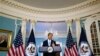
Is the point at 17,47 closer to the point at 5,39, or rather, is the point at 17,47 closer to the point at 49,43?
the point at 5,39

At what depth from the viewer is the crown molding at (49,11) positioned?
19.5 ft

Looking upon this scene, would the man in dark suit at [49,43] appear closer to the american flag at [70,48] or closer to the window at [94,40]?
the american flag at [70,48]

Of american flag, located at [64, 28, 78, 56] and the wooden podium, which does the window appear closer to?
american flag, located at [64, 28, 78, 56]

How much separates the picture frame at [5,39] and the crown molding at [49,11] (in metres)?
0.89

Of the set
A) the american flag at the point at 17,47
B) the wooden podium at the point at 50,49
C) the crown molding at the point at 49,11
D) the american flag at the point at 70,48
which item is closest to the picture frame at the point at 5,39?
the american flag at the point at 17,47

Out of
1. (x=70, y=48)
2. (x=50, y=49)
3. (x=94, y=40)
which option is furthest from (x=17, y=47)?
(x=94, y=40)

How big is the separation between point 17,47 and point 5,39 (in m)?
0.64

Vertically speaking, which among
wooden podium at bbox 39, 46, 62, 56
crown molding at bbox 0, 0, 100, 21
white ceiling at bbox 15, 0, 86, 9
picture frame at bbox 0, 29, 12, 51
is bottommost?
wooden podium at bbox 39, 46, 62, 56

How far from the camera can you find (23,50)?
5645mm

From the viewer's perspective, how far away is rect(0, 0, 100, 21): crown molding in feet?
19.5

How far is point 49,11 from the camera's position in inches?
274

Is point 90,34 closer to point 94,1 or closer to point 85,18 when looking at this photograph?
point 85,18

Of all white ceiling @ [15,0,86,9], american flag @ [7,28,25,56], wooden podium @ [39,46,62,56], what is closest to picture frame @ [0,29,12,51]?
american flag @ [7,28,25,56]

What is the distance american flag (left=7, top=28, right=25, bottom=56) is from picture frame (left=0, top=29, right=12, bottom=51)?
273 mm
